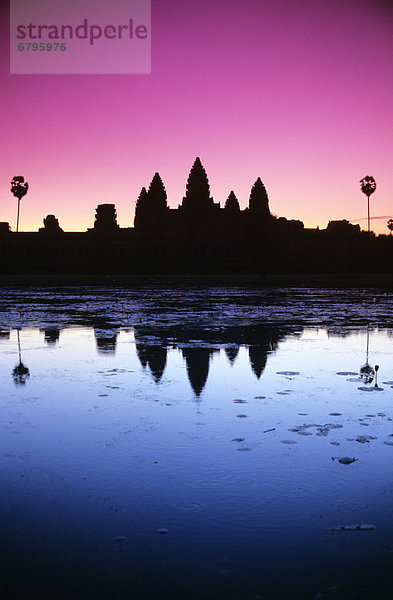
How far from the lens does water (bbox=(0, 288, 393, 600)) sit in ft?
9.66

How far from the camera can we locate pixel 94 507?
3.69 meters

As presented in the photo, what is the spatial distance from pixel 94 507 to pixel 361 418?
3.17 m

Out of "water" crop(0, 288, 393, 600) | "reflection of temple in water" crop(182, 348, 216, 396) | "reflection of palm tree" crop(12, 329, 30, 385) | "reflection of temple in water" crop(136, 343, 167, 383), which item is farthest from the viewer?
"reflection of temple in water" crop(136, 343, 167, 383)

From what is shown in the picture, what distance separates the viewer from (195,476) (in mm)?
4211

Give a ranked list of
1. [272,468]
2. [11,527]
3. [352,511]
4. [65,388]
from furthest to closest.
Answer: [65,388]
[272,468]
[352,511]
[11,527]

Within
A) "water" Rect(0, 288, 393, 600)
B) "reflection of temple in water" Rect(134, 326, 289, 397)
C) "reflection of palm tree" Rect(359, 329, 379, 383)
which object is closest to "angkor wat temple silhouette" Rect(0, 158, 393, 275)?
"reflection of temple in water" Rect(134, 326, 289, 397)

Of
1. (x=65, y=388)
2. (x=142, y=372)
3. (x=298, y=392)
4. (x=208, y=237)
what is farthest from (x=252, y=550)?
(x=208, y=237)

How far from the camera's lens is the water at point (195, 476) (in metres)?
2.94

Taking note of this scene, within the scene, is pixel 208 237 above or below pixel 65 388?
above

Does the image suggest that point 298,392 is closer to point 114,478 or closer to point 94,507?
point 114,478

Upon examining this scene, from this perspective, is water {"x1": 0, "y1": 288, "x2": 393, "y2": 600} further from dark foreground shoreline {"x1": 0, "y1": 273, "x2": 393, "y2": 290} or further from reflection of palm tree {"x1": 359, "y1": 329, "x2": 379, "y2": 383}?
dark foreground shoreline {"x1": 0, "y1": 273, "x2": 393, "y2": 290}

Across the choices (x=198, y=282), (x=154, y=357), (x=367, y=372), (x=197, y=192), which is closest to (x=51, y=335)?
(x=154, y=357)

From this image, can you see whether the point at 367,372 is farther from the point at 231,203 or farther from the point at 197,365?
the point at 231,203

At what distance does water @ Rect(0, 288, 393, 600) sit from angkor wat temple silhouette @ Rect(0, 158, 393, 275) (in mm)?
54260
